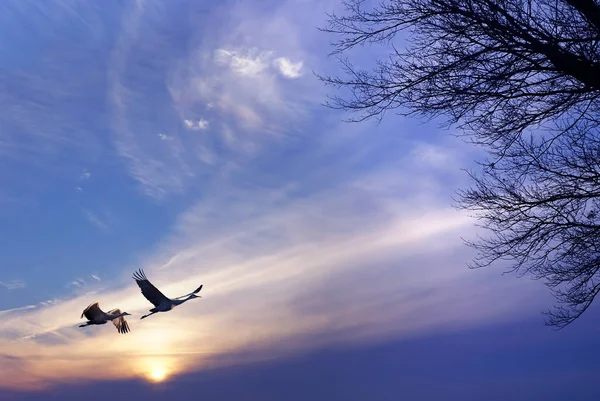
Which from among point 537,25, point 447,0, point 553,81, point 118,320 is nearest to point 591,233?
point 553,81

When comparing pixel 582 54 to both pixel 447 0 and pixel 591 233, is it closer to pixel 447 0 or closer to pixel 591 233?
pixel 447 0

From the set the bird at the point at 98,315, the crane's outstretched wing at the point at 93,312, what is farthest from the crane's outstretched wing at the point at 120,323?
the crane's outstretched wing at the point at 93,312

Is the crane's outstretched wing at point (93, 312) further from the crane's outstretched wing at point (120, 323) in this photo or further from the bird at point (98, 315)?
the crane's outstretched wing at point (120, 323)

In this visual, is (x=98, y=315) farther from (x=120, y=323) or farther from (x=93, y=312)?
(x=120, y=323)

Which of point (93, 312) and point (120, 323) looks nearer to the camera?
point (93, 312)

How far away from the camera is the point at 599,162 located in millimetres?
6254

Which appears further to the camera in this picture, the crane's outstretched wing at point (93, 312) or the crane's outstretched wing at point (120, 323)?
the crane's outstretched wing at point (120, 323)

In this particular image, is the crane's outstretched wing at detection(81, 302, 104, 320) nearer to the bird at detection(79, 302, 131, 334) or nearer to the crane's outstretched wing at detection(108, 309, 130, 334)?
the bird at detection(79, 302, 131, 334)

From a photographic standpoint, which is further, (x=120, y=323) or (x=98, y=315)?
(x=120, y=323)

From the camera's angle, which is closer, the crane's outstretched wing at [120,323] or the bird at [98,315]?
the bird at [98,315]

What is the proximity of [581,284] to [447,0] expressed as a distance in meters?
4.12

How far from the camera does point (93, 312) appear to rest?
39.4 ft

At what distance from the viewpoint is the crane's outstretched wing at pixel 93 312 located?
11.8 meters

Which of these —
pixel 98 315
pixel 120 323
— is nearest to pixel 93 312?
pixel 98 315
